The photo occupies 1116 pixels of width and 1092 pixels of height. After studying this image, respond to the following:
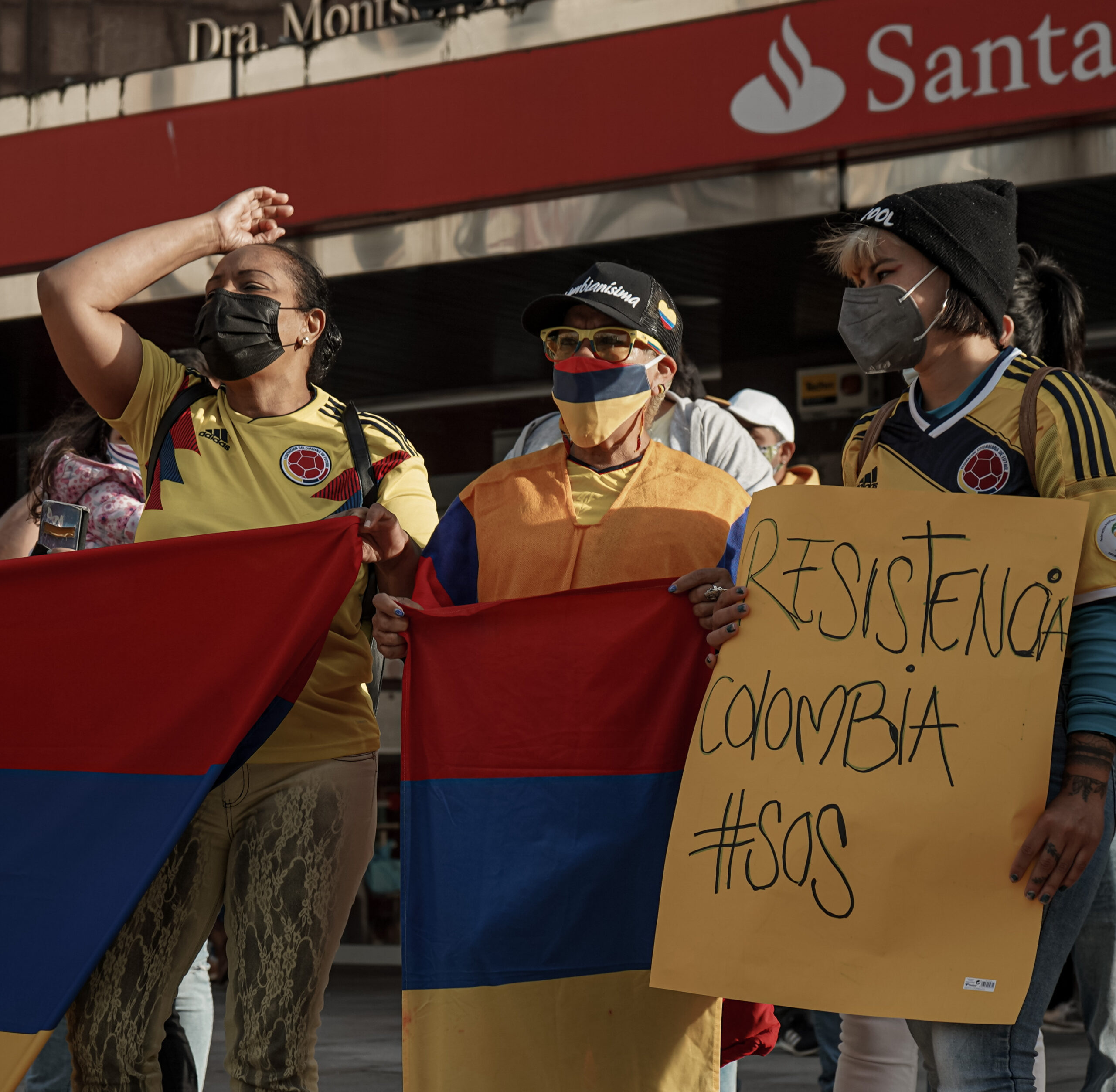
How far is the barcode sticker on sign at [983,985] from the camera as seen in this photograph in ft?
8.11

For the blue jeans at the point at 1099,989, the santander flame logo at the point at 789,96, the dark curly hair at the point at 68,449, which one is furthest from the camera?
the santander flame logo at the point at 789,96

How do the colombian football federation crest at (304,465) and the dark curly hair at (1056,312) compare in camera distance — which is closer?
the colombian football federation crest at (304,465)

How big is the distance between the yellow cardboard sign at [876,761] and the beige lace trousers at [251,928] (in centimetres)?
72

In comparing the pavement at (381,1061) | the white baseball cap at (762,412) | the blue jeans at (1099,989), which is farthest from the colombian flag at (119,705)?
the white baseball cap at (762,412)

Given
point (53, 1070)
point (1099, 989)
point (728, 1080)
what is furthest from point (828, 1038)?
point (53, 1070)

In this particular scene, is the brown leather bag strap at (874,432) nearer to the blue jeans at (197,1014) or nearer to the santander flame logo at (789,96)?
the blue jeans at (197,1014)

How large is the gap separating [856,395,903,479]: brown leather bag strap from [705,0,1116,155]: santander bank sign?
4.20m

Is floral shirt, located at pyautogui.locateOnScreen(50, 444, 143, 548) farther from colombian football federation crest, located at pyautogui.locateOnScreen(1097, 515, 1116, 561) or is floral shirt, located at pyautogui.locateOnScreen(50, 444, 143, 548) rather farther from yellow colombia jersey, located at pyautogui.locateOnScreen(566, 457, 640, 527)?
colombian football federation crest, located at pyautogui.locateOnScreen(1097, 515, 1116, 561)

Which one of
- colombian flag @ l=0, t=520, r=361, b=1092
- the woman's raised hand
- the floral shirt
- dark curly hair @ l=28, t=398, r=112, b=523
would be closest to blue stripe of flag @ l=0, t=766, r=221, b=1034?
colombian flag @ l=0, t=520, r=361, b=1092

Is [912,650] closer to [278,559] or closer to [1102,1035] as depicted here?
[278,559]

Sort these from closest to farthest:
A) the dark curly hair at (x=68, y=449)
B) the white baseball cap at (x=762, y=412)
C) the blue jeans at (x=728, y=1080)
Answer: the blue jeans at (x=728, y=1080)
the dark curly hair at (x=68, y=449)
the white baseball cap at (x=762, y=412)

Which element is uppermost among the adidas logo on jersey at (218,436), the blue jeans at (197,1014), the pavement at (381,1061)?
the adidas logo on jersey at (218,436)

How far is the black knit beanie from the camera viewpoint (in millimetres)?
2750

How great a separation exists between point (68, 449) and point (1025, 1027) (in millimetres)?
3039
